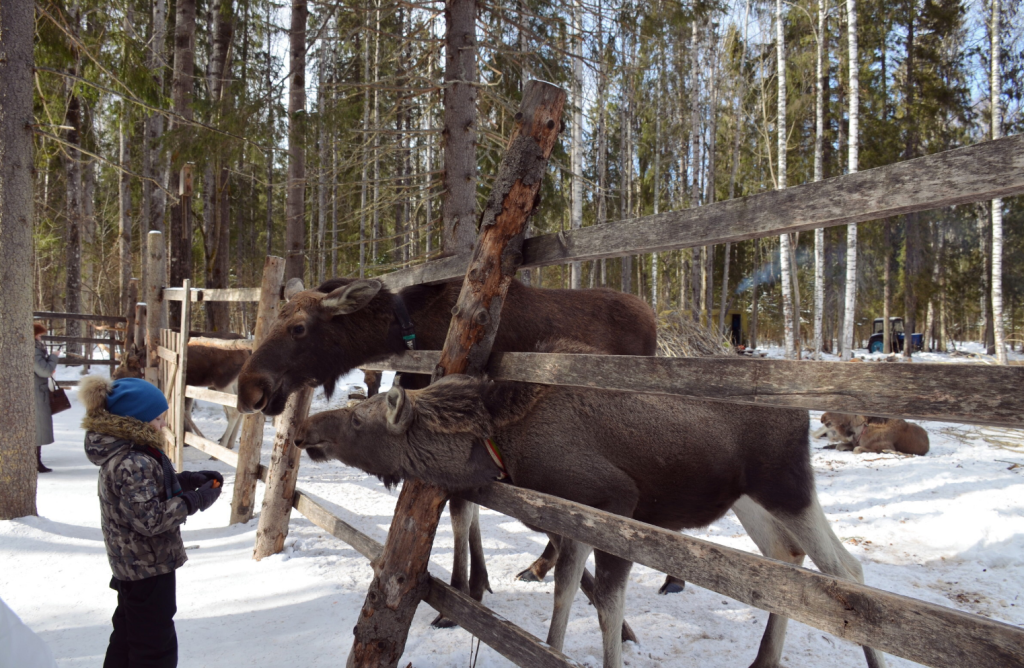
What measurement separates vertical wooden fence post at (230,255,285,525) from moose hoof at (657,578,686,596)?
409 cm

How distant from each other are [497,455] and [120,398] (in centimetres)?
203

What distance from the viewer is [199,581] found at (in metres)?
4.98

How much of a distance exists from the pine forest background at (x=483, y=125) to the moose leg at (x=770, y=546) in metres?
4.87

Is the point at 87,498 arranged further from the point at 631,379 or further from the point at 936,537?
the point at 936,537

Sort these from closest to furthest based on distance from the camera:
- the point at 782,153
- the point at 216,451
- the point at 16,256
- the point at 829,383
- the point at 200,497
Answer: the point at 829,383 → the point at 200,497 → the point at 16,256 → the point at 216,451 → the point at 782,153

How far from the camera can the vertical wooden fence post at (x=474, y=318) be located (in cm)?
336

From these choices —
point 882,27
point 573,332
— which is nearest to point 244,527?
point 573,332

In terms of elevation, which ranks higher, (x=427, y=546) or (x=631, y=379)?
(x=631, y=379)

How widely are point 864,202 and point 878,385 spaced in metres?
0.64

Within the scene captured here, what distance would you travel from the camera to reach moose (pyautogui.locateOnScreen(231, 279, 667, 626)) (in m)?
4.21

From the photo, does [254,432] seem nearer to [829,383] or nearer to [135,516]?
[135,516]

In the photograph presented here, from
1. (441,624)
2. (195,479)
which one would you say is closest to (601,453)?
(441,624)

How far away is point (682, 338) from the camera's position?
11992mm

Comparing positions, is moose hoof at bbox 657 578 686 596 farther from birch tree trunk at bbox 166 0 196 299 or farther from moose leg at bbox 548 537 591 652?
birch tree trunk at bbox 166 0 196 299
